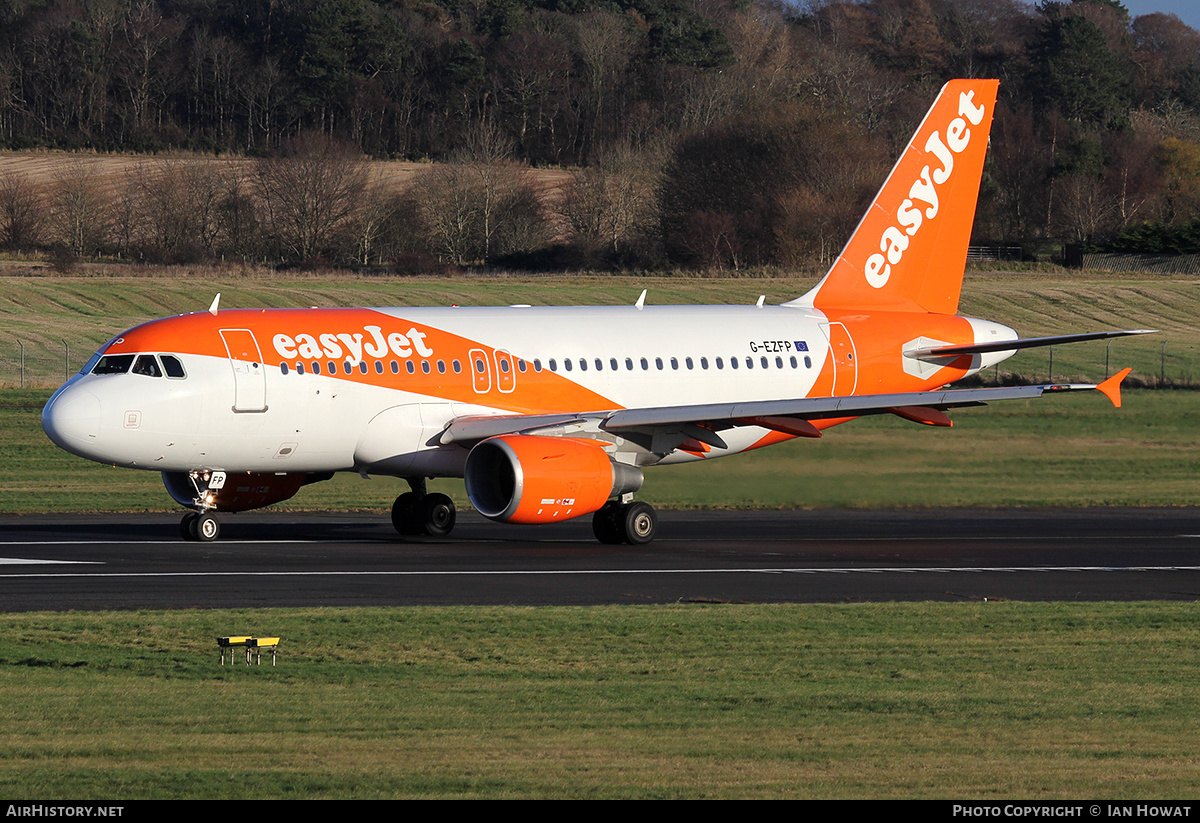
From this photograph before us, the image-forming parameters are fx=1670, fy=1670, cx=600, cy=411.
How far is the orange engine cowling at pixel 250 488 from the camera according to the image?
2891 centimetres

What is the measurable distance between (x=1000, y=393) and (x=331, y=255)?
83.8m

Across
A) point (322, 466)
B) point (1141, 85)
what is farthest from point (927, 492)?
point (1141, 85)

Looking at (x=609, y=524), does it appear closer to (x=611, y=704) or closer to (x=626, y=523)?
(x=626, y=523)

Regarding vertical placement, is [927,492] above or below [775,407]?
below

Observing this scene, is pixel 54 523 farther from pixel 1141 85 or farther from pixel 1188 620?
pixel 1141 85

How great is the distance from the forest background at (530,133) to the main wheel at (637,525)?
69.9 metres

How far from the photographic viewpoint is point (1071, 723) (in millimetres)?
13039

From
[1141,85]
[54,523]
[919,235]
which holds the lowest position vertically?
[54,523]

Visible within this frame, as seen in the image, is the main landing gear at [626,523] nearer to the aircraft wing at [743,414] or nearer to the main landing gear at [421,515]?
the aircraft wing at [743,414]

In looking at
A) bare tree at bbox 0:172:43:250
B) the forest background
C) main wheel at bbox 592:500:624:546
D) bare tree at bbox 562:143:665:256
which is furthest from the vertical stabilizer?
bare tree at bbox 0:172:43:250

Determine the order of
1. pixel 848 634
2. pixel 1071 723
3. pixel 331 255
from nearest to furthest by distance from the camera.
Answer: pixel 1071 723
pixel 848 634
pixel 331 255

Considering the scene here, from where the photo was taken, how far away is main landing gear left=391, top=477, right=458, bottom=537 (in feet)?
99.7

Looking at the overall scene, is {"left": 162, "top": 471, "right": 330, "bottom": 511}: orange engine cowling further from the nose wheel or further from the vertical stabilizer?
the vertical stabilizer
